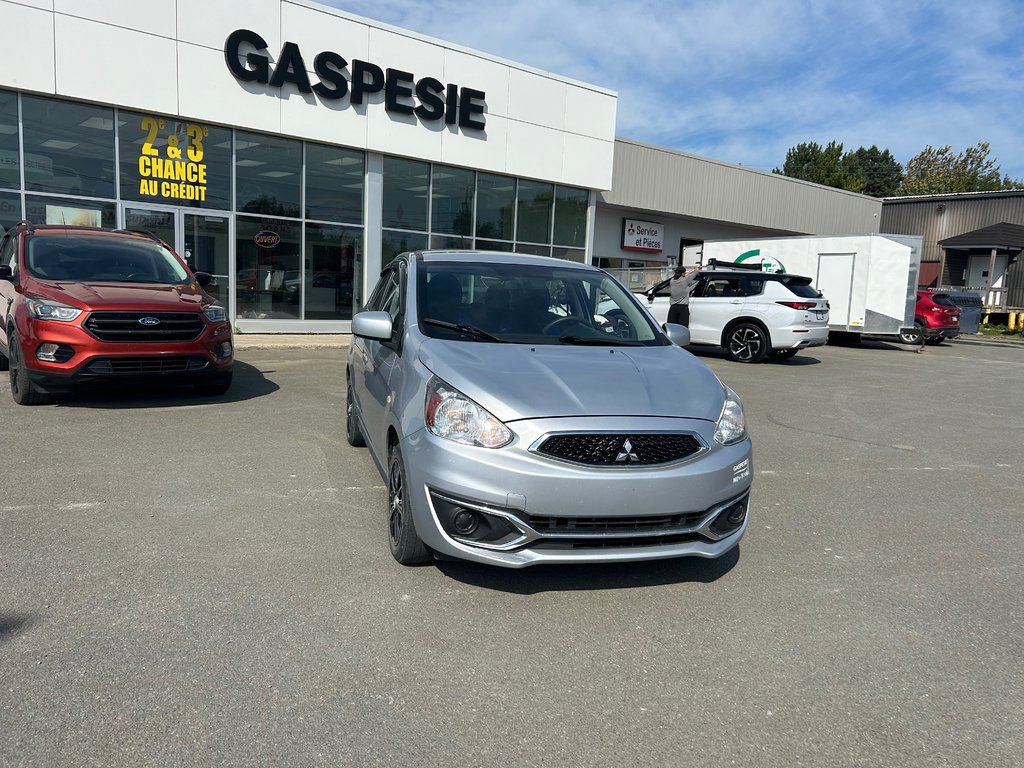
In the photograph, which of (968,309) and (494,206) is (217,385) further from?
(968,309)

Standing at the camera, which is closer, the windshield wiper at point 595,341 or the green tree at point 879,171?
the windshield wiper at point 595,341

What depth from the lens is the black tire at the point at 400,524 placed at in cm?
367

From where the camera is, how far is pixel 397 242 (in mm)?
18094

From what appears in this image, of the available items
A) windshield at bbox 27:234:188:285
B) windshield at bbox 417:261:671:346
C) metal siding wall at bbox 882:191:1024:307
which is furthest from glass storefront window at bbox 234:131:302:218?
metal siding wall at bbox 882:191:1024:307

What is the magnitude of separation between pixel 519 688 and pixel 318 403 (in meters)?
6.03

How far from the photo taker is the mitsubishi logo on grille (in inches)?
130

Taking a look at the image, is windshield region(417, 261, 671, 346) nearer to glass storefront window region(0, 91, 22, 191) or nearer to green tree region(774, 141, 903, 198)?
glass storefront window region(0, 91, 22, 191)

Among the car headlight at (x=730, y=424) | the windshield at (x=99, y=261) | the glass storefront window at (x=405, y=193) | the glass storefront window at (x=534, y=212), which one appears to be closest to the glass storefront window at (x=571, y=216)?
the glass storefront window at (x=534, y=212)

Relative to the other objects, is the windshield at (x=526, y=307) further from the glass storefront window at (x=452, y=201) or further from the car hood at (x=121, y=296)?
the glass storefront window at (x=452, y=201)

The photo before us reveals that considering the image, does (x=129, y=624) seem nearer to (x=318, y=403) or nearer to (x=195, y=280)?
(x=318, y=403)

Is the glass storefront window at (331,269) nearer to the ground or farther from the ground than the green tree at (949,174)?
nearer to the ground

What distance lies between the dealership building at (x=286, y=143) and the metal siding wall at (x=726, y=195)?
408cm

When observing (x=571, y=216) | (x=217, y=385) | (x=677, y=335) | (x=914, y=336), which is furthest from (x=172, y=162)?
(x=914, y=336)

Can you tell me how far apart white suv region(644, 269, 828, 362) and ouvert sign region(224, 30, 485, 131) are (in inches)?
270
